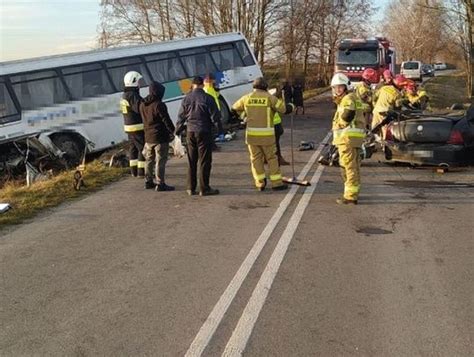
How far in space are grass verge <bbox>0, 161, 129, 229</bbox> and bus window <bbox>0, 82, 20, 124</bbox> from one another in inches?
71.8

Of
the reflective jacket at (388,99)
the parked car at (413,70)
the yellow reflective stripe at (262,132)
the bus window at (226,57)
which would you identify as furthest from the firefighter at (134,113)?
the parked car at (413,70)

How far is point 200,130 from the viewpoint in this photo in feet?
27.6

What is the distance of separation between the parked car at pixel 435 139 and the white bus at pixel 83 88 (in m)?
7.01

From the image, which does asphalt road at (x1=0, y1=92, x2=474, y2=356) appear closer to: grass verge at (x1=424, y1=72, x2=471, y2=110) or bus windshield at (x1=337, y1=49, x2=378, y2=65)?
bus windshield at (x1=337, y1=49, x2=378, y2=65)

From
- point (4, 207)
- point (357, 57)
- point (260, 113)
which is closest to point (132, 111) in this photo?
point (260, 113)

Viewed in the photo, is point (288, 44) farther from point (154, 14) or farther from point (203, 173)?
point (203, 173)

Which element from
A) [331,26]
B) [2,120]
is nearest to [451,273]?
[2,120]

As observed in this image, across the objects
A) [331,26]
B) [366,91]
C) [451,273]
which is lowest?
[451,273]

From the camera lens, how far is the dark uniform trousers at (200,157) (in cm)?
843

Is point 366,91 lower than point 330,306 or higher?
higher

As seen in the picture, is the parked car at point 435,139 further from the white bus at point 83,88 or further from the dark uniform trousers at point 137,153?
the white bus at point 83,88

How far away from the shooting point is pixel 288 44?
1394 inches

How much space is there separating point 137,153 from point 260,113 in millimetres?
2812

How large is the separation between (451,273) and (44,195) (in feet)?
19.3
